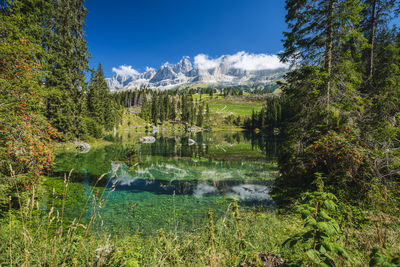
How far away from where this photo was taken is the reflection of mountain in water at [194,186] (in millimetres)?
15528

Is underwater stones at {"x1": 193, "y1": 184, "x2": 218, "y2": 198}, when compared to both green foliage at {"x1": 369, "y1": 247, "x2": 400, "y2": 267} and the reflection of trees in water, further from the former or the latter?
the reflection of trees in water

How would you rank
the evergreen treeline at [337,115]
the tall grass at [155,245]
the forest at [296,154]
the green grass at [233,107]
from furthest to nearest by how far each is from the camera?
the green grass at [233,107]
the evergreen treeline at [337,115]
the forest at [296,154]
the tall grass at [155,245]

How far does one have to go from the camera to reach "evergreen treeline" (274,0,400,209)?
816 centimetres

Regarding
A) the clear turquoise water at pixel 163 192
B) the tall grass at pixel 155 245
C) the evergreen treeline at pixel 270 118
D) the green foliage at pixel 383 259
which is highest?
the evergreen treeline at pixel 270 118

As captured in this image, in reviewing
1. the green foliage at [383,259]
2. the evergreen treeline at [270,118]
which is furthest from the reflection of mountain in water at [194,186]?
the evergreen treeline at [270,118]

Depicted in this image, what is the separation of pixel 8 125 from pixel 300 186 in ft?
46.7

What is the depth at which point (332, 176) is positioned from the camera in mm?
9039

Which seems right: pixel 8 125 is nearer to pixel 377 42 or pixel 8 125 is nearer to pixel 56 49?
pixel 56 49

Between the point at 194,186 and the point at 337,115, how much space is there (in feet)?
42.1

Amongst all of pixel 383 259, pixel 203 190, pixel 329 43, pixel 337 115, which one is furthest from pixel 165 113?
pixel 383 259

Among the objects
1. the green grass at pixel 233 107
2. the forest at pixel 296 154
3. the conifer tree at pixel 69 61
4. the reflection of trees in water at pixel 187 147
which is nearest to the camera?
the forest at pixel 296 154

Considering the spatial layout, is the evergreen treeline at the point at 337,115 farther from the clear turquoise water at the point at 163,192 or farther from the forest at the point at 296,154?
the clear turquoise water at the point at 163,192

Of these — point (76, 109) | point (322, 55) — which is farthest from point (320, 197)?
point (76, 109)

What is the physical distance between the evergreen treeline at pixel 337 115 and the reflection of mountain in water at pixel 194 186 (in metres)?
3.23
